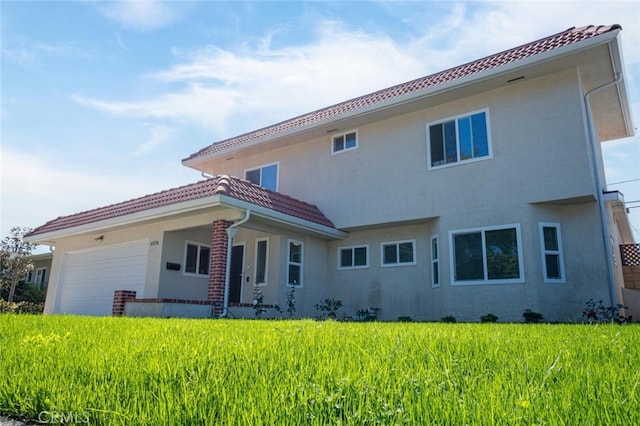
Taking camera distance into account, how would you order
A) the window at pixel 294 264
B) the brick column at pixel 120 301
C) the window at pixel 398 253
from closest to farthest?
the brick column at pixel 120 301 < the window at pixel 398 253 < the window at pixel 294 264

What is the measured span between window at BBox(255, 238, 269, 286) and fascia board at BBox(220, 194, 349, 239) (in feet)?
4.70

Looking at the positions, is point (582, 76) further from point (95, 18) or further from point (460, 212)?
point (95, 18)

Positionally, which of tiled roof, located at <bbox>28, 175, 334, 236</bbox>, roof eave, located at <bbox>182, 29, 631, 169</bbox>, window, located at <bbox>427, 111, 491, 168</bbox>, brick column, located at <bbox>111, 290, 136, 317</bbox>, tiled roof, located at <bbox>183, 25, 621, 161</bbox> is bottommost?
brick column, located at <bbox>111, 290, 136, 317</bbox>

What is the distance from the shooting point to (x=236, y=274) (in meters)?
13.6

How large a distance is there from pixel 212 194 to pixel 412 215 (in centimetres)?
521

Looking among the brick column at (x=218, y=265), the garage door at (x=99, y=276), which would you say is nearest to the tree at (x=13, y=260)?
the garage door at (x=99, y=276)

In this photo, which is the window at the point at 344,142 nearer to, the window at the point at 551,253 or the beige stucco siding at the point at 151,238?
the beige stucco siding at the point at 151,238

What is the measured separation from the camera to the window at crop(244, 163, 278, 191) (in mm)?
14980

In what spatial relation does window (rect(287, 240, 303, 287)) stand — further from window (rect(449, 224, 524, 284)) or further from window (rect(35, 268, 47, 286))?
window (rect(35, 268, 47, 286))

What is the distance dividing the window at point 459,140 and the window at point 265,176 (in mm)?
5623

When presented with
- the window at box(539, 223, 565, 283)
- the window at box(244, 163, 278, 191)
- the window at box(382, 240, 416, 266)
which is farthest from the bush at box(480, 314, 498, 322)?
the window at box(244, 163, 278, 191)

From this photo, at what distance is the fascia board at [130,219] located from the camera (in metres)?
10.2

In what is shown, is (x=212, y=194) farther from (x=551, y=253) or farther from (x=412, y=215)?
(x=551, y=253)

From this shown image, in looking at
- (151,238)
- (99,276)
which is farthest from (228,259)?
(99,276)
